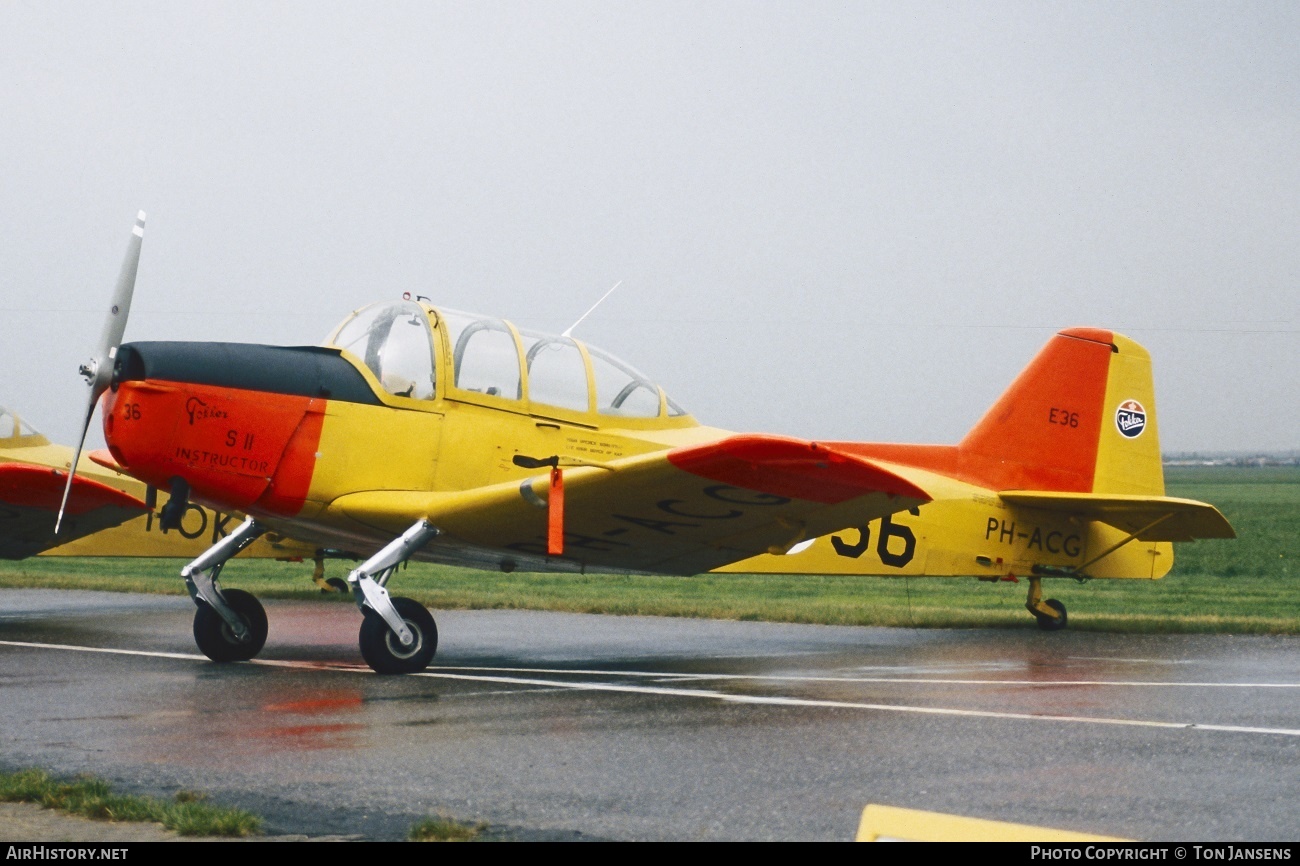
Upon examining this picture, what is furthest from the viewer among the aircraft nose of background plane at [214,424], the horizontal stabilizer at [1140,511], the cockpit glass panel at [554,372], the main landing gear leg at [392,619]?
the horizontal stabilizer at [1140,511]

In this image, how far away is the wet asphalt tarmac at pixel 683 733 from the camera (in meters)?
4.85

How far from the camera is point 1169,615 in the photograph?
15.9 metres

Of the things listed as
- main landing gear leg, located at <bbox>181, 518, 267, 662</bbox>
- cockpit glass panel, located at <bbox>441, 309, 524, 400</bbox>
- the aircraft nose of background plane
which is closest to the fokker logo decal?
cockpit glass panel, located at <bbox>441, 309, 524, 400</bbox>

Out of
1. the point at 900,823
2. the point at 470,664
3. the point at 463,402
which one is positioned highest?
the point at 463,402

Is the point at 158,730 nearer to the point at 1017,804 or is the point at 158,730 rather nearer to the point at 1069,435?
the point at 1017,804

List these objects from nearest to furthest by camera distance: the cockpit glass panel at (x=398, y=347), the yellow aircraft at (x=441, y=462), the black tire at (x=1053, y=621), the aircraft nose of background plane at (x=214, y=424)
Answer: the yellow aircraft at (x=441, y=462) < the aircraft nose of background plane at (x=214, y=424) < the cockpit glass panel at (x=398, y=347) < the black tire at (x=1053, y=621)

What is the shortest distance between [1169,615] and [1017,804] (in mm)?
11984

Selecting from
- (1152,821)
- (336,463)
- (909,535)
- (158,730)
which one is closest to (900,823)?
(1152,821)

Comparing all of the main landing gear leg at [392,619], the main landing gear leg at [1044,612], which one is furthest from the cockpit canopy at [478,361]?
the main landing gear leg at [1044,612]

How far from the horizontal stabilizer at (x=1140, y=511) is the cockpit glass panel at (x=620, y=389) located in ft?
13.6

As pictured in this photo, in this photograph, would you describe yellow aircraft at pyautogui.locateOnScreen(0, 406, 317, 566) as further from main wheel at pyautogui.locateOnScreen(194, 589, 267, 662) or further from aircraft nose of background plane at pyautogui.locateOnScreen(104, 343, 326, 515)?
aircraft nose of background plane at pyautogui.locateOnScreen(104, 343, 326, 515)

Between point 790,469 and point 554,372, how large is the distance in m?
2.75

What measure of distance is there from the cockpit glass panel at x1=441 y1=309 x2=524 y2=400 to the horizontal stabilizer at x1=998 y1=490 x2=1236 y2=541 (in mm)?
5415

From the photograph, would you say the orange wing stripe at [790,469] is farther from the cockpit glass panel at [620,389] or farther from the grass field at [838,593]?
the grass field at [838,593]
